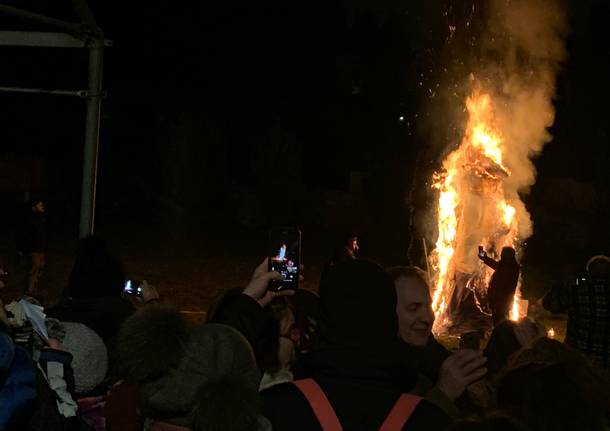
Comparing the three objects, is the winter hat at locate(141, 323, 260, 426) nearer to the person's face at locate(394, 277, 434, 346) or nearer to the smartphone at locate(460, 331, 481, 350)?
the person's face at locate(394, 277, 434, 346)

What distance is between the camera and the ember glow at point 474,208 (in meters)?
13.4

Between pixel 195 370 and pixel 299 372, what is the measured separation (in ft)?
1.33

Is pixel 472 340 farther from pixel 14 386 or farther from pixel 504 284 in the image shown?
pixel 504 284

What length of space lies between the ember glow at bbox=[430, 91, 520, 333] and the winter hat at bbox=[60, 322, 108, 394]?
10075 mm

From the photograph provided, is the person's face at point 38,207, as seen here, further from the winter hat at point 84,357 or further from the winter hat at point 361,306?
the winter hat at point 361,306

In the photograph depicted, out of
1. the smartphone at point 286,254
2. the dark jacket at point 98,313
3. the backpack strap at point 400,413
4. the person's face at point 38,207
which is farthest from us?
the person's face at point 38,207

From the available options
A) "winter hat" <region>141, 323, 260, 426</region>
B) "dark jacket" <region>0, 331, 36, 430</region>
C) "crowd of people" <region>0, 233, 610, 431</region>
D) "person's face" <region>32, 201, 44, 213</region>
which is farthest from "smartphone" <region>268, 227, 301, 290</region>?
"person's face" <region>32, 201, 44, 213</region>

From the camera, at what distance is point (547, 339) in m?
3.12

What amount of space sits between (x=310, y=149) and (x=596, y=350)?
3153 cm

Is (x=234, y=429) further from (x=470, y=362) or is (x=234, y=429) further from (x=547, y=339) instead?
(x=547, y=339)

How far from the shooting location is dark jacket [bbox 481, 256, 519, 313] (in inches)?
463

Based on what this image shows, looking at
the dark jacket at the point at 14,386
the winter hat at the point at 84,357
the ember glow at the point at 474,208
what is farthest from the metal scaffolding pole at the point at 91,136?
the ember glow at the point at 474,208

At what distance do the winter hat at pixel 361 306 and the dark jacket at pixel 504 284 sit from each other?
949cm

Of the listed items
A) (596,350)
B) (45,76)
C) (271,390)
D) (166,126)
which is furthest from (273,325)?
(166,126)
